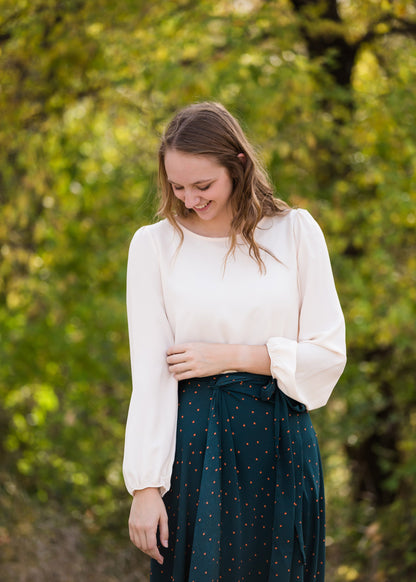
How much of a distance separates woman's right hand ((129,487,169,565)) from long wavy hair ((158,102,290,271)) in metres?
0.63

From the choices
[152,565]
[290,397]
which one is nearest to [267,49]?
[290,397]

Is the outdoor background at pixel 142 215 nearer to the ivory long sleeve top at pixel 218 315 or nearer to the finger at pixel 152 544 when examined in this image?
the ivory long sleeve top at pixel 218 315

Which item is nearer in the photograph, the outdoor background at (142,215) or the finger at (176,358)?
the finger at (176,358)

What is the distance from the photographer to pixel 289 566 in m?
1.90

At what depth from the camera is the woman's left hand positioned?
6.13 ft

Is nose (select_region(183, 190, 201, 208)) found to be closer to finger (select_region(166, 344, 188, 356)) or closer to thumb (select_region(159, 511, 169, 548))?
finger (select_region(166, 344, 188, 356))

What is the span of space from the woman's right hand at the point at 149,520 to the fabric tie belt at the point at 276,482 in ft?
0.28

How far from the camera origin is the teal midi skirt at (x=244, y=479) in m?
1.90

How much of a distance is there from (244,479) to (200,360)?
33 cm

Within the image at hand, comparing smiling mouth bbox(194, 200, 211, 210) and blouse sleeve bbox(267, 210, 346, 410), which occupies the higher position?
smiling mouth bbox(194, 200, 211, 210)

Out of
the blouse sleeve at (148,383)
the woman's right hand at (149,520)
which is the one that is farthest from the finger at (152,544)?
the blouse sleeve at (148,383)

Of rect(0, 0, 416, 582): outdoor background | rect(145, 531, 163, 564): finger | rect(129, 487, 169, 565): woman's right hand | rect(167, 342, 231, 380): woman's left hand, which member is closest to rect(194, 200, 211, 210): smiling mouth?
rect(167, 342, 231, 380): woman's left hand

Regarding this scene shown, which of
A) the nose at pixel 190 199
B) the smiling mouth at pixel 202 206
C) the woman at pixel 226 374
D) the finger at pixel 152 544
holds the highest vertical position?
the nose at pixel 190 199

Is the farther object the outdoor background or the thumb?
the outdoor background
